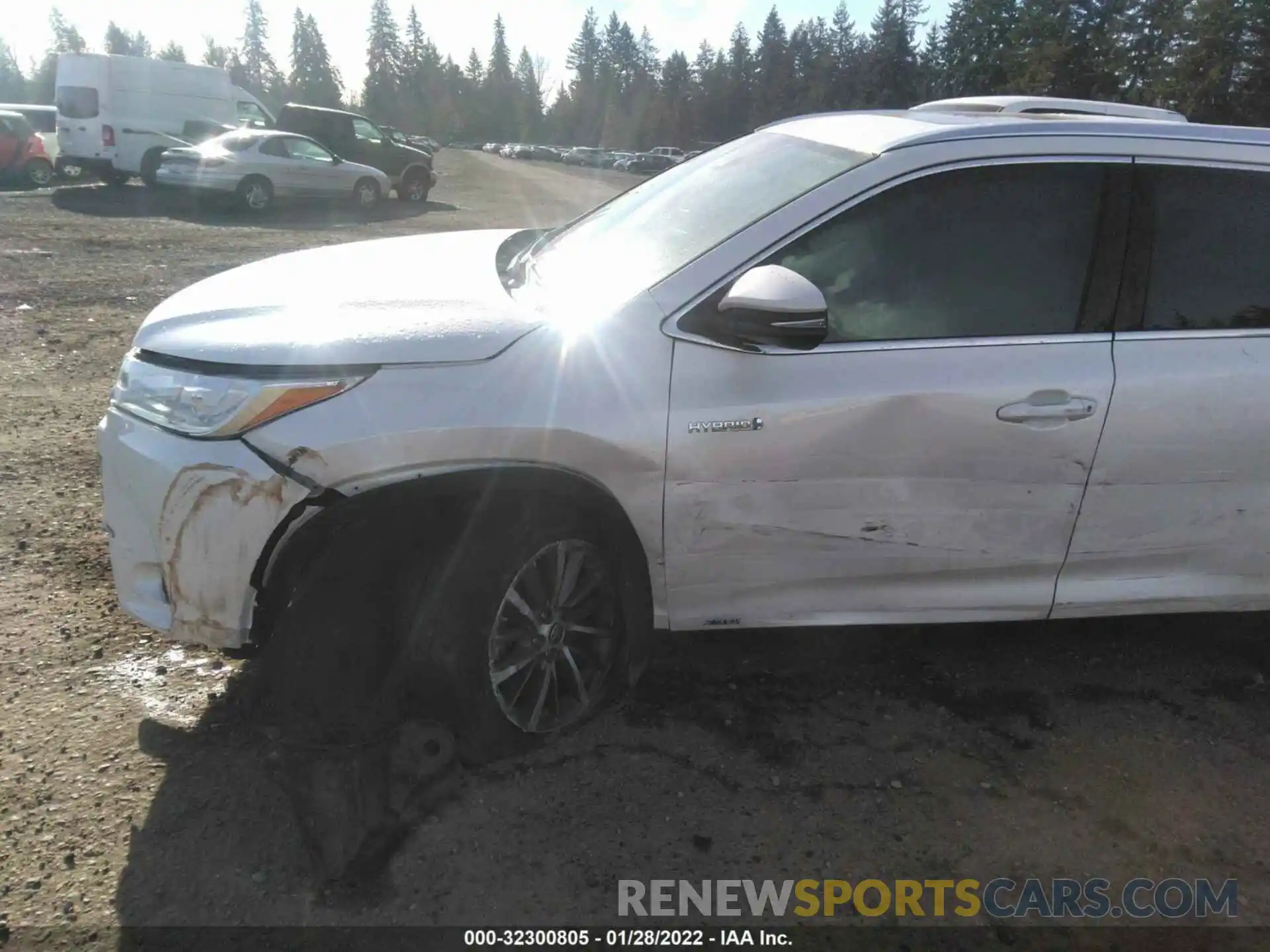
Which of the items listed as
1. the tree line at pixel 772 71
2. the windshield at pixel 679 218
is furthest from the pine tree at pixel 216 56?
the windshield at pixel 679 218

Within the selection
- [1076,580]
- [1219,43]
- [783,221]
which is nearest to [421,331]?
[783,221]

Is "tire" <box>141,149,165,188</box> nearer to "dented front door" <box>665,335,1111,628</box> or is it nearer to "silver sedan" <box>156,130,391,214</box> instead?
"silver sedan" <box>156,130,391,214</box>

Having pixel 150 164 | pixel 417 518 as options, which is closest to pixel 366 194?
pixel 150 164

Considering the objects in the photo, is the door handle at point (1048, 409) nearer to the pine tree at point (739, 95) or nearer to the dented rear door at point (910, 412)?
the dented rear door at point (910, 412)

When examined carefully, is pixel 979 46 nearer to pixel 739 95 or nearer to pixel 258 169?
pixel 739 95

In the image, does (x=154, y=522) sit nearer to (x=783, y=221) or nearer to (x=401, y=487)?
(x=401, y=487)

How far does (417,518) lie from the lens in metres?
2.56

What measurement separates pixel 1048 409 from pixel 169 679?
280 centimetres

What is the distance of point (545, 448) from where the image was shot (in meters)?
2.48

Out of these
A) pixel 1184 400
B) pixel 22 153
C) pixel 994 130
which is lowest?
pixel 1184 400

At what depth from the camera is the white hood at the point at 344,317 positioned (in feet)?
8.04

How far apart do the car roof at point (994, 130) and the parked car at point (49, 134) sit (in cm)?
2060

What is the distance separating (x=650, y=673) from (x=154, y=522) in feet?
5.32

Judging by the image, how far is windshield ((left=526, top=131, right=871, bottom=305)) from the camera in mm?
2754
